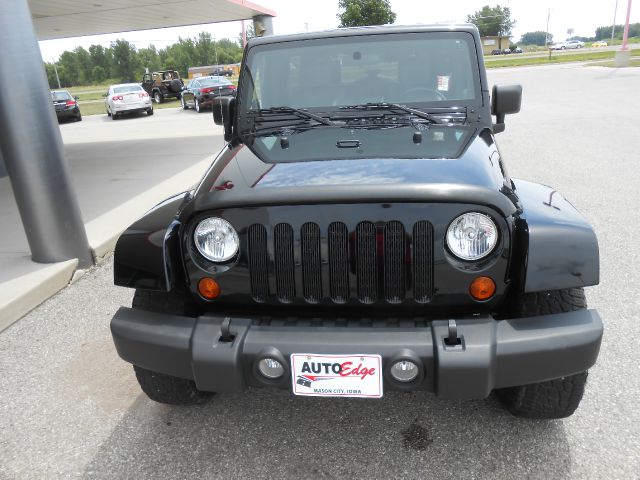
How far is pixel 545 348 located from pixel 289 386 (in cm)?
92

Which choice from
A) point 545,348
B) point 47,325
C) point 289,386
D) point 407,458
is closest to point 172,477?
point 289,386

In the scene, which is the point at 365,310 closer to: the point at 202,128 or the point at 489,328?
the point at 489,328

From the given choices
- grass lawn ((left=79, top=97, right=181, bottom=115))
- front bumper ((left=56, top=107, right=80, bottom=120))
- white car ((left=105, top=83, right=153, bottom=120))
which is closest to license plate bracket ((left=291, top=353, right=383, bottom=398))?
white car ((left=105, top=83, right=153, bottom=120))

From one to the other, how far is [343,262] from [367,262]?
91mm

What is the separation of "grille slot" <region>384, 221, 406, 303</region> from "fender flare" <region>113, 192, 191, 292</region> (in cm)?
89

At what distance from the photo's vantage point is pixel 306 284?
2.10 metres

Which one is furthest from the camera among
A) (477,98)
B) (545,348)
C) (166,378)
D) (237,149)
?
(477,98)

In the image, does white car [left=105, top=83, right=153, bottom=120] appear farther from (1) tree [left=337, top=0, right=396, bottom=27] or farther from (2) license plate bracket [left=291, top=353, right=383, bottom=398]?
(2) license plate bracket [left=291, top=353, right=383, bottom=398]

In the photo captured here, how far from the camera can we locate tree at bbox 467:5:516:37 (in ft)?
318

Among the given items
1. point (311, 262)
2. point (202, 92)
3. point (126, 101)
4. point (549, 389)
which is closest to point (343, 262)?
point (311, 262)

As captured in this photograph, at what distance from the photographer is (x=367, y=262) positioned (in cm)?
205

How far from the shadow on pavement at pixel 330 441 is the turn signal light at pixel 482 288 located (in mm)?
723

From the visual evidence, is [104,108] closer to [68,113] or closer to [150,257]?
[68,113]

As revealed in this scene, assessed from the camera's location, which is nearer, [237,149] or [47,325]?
[237,149]
